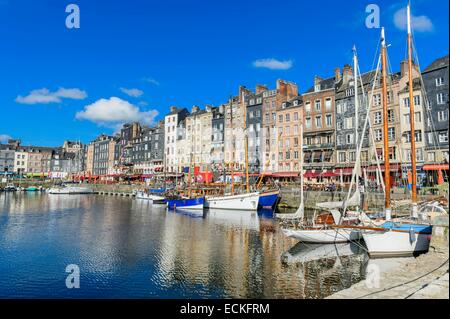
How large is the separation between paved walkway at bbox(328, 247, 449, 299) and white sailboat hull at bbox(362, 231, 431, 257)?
345cm

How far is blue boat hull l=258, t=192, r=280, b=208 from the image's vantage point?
45875 mm

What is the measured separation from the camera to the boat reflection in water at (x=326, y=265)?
46.2 feet

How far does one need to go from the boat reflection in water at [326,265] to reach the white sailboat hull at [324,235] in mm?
318

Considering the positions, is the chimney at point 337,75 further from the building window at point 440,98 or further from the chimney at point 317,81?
the building window at point 440,98

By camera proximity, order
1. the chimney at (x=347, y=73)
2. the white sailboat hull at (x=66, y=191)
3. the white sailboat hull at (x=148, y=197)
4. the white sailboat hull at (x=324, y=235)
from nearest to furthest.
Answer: the white sailboat hull at (x=324, y=235)
the chimney at (x=347, y=73)
the white sailboat hull at (x=148, y=197)
the white sailboat hull at (x=66, y=191)

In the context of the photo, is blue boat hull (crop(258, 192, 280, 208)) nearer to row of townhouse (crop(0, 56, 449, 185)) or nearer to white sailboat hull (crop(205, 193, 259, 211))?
white sailboat hull (crop(205, 193, 259, 211))

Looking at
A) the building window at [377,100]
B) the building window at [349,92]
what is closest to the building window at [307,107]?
the building window at [349,92]

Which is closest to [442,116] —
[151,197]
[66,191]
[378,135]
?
[378,135]

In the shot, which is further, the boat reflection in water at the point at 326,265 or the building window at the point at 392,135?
the building window at the point at 392,135

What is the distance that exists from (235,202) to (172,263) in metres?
28.4

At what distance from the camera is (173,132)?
8931 centimetres

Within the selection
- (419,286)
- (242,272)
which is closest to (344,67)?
(242,272)

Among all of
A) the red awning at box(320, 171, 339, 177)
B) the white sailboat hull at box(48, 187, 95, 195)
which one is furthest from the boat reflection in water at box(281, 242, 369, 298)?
the white sailboat hull at box(48, 187, 95, 195)

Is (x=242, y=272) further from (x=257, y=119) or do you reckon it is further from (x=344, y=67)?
(x=257, y=119)
